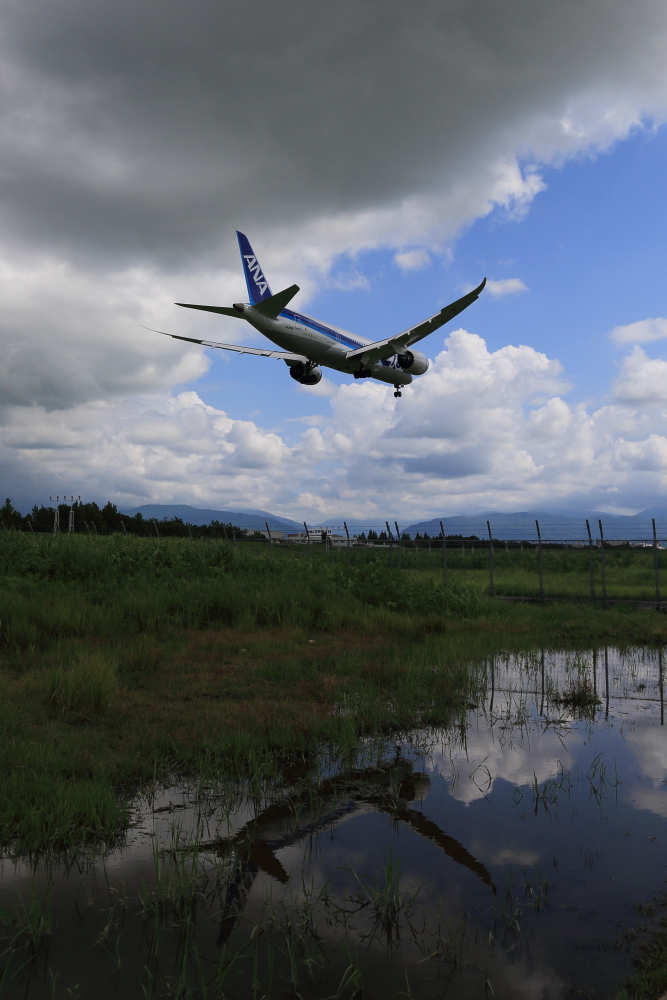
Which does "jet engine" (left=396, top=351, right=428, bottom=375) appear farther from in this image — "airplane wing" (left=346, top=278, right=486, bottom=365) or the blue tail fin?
the blue tail fin

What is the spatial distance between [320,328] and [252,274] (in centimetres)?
472

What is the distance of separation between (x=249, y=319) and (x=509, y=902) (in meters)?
20.5

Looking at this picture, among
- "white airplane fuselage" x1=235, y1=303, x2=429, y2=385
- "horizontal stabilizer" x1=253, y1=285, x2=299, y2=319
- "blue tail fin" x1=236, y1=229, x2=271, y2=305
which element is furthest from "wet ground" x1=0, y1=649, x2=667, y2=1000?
"blue tail fin" x1=236, y1=229, x2=271, y2=305

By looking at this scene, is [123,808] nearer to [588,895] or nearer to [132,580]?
[588,895]

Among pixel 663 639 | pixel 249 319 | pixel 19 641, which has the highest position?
pixel 249 319

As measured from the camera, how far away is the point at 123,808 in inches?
194

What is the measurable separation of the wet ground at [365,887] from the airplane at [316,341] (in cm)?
1663

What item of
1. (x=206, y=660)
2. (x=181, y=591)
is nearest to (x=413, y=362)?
(x=181, y=591)

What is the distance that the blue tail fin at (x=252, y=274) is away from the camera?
27172 mm

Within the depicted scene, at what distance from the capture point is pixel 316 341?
24.4 metres

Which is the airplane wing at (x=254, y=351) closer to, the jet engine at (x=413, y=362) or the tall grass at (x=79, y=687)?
the jet engine at (x=413, y=362)

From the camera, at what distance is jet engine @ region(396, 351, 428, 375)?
2645 cm

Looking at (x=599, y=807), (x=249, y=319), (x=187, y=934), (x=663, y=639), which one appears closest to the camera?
(x=187, y=934)

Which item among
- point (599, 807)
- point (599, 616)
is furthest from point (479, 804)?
point (599, 616)
